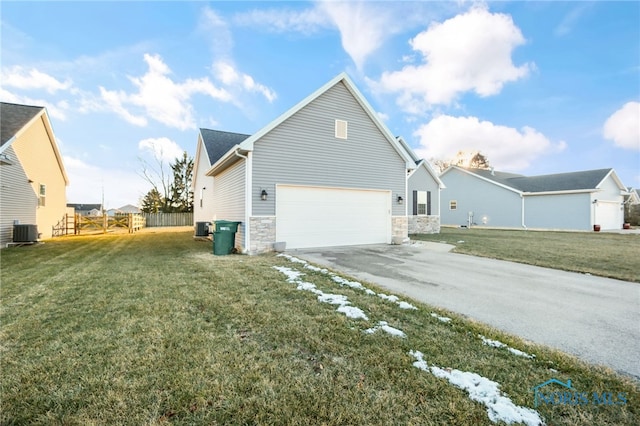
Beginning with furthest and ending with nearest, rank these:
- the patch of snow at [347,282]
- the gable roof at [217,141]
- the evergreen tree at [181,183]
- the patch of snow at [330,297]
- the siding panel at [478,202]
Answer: the evergreen tree at [181,183], the siding panel at [478,202], the gable roof at [217,141], the patch of snow at [347,282], the patch of snow at [330,297]

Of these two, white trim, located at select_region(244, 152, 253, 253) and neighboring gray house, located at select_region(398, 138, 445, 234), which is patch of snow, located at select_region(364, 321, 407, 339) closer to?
white trim, located at select_region(244, 152, 253, 253)

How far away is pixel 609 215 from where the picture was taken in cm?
2147

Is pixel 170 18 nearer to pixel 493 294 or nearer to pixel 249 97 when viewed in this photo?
pixel 249 97

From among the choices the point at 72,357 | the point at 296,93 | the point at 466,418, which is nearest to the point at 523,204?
the point at 296,93

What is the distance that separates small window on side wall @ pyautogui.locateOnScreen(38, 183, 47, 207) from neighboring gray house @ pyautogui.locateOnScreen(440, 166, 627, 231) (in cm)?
2866

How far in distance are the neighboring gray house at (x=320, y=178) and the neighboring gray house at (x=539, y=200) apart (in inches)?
616

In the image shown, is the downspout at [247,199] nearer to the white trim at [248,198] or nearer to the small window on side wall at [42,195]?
the white trim at [248,198]

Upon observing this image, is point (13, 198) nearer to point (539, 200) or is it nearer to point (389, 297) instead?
point (389, 297)

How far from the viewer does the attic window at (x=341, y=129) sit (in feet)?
34.0

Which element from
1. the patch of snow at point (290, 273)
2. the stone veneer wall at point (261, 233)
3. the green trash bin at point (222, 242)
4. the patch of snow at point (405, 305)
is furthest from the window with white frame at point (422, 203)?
the patch of snow at point (405, 305)

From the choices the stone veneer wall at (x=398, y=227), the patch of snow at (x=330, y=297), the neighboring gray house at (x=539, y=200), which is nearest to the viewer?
the patch of snow at (x=330, y=297)

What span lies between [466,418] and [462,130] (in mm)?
30414

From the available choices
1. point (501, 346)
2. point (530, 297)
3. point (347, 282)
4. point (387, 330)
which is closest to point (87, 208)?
point (347, 282)

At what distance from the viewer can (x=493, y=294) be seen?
15.5ft
